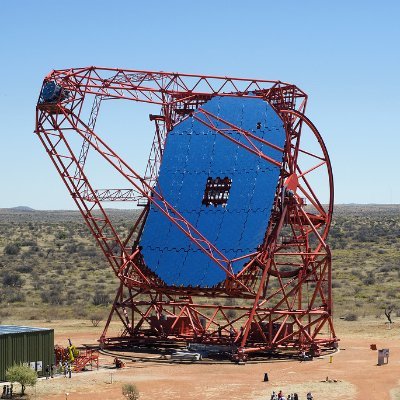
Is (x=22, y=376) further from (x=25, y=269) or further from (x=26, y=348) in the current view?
(x=25, y=269)

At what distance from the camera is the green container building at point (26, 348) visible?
45938 millimetres

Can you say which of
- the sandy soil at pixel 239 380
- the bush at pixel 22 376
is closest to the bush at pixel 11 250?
the sandy soil at pixel 239 380

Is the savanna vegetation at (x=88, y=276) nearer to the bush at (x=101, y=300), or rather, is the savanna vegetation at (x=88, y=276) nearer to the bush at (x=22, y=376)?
the bush at (x=101, y=300)

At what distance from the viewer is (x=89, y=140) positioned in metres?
55.9

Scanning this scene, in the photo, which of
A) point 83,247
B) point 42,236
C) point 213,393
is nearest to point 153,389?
point 213,393

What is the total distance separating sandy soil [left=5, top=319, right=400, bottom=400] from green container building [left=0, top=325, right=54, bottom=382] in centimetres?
111

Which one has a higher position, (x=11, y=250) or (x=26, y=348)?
(x=11, y=250)

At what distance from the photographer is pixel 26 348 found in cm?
4709

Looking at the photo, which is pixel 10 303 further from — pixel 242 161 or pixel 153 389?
pixel 153 389

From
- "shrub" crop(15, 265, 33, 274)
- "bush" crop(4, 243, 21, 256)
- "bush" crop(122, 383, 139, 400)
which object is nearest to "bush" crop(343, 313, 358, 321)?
"bush" crop(122, 383, 139, 400)

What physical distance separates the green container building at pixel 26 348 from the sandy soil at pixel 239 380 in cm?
111

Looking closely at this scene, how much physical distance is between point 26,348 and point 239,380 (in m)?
10.6

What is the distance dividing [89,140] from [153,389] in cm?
1667

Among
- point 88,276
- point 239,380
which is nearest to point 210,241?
point 239,380
